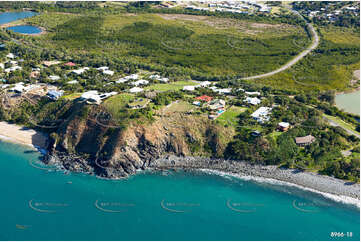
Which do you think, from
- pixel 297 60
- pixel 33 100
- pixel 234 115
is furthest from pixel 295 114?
pixel 33 100

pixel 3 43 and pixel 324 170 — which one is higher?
pixel 3 43

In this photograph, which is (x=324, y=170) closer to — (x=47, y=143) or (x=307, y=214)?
(x=307, y=214)

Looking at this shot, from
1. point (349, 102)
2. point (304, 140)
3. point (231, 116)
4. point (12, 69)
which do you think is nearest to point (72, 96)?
point (12, 69)

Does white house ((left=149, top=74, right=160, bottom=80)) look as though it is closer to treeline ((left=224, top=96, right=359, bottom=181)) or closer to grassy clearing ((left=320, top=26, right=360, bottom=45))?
treeline ((left=224, top=96, right=359, bottom=181))

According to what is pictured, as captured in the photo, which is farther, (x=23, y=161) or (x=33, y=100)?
(x=33, y=100)
